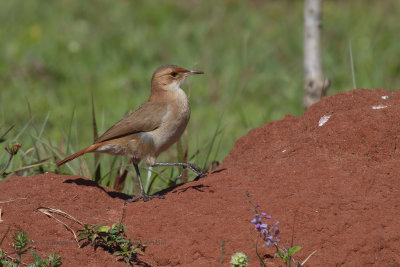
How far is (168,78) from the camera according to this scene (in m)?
5.88

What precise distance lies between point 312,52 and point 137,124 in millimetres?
2855

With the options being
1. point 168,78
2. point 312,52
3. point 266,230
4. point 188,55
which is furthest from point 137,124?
point 188,55

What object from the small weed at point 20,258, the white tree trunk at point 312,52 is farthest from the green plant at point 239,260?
the white tree trunk at point 312,52

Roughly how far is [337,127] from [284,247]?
116cm

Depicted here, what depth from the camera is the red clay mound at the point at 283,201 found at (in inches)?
150

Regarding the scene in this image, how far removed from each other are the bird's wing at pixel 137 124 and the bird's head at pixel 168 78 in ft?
1.16

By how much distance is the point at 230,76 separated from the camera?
9.81 m

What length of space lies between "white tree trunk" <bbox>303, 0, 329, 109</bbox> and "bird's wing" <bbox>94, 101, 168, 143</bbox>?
87.2 inches

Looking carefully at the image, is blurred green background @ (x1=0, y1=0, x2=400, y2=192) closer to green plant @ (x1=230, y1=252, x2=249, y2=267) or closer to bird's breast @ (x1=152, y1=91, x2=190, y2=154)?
bird's breast @ (x1=152, y1=91, x2=190, y2=154)

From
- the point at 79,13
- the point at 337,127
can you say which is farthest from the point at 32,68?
the point at 337,127

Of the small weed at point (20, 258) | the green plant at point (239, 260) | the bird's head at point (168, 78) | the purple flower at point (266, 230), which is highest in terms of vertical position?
the bird's head at point (168, 78)

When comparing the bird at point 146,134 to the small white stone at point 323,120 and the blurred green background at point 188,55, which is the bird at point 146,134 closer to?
the small white stone at point 323,120

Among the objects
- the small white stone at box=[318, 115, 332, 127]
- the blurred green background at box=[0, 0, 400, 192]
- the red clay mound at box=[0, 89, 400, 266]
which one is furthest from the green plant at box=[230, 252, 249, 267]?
the blurred green background at box=[0, 0, 400, 192]

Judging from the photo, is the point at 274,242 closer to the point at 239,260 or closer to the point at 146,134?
the point at 239,260
